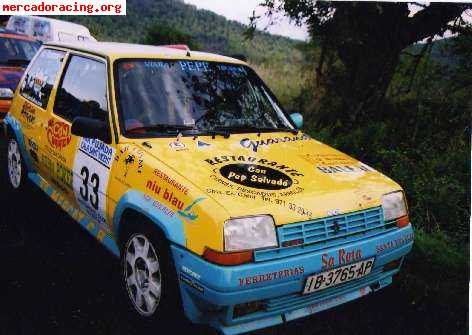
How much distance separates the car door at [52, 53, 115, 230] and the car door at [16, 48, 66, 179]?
0.20 meters

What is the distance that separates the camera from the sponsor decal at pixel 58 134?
3.88 m

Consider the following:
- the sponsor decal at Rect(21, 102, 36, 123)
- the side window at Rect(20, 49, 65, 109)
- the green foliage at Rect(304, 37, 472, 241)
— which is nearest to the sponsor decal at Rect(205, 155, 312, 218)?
the side window at Rect(20, 49, 65, 109)

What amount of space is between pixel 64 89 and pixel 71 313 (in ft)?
6.66

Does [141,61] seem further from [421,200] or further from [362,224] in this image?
[421,200]

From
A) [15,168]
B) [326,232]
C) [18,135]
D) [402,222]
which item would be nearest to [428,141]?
[402,222]

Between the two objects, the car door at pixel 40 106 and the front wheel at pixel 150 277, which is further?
the car door at pixel 40 106

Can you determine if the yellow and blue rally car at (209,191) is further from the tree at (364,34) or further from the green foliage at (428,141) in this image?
the tree at (364,34)

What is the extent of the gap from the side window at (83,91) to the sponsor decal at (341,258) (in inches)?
73.1

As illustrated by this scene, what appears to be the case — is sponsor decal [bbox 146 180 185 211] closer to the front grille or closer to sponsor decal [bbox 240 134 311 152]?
the front grille

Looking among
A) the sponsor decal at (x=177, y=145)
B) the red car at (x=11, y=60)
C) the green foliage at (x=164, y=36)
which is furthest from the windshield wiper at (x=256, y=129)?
the green foliage at (x=164, y=36)

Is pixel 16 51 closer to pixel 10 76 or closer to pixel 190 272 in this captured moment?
pixel 10 76

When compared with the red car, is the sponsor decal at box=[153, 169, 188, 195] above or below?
above

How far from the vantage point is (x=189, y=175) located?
2.79 metres

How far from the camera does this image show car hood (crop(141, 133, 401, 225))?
8.73ft
